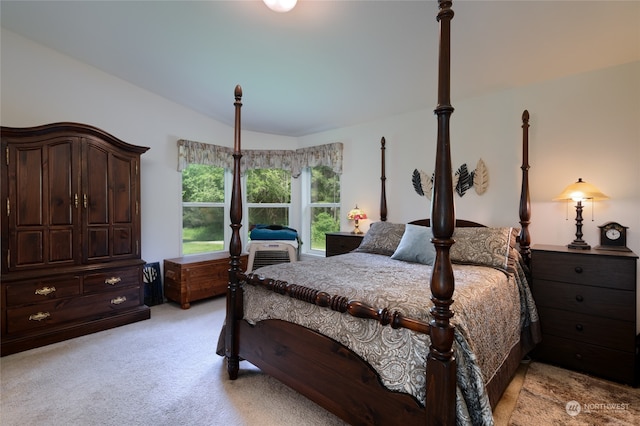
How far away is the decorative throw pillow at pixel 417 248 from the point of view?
8.06ft

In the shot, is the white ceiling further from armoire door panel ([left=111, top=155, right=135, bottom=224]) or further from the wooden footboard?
the wooden footboard

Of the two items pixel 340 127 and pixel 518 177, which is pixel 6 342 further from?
pixel 518 177

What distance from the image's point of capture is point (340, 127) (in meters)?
4.29

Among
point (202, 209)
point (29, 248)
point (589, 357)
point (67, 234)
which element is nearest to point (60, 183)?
point (67, 234)

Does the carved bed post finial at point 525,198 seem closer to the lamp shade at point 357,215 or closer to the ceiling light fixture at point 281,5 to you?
the lamp shade at point 357,215

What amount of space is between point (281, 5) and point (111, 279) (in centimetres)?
291

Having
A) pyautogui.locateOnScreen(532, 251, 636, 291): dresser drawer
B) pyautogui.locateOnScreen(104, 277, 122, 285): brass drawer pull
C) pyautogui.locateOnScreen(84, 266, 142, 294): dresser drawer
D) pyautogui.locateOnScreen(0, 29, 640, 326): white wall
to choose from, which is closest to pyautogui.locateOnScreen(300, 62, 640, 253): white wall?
pyautogui.locateOnScreen(0, 29, 640, 326): white wall

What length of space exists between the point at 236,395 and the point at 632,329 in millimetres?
2650

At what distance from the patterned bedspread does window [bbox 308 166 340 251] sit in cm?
213

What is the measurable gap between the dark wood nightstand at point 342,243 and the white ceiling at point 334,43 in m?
1.58

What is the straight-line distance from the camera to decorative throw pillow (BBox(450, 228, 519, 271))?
226cm

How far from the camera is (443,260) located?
1.13 m

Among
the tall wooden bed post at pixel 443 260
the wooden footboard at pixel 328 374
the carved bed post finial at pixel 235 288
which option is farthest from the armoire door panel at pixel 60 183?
the tall wooden bed post at pixel 443 260

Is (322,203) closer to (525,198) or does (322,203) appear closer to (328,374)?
(525,198)
